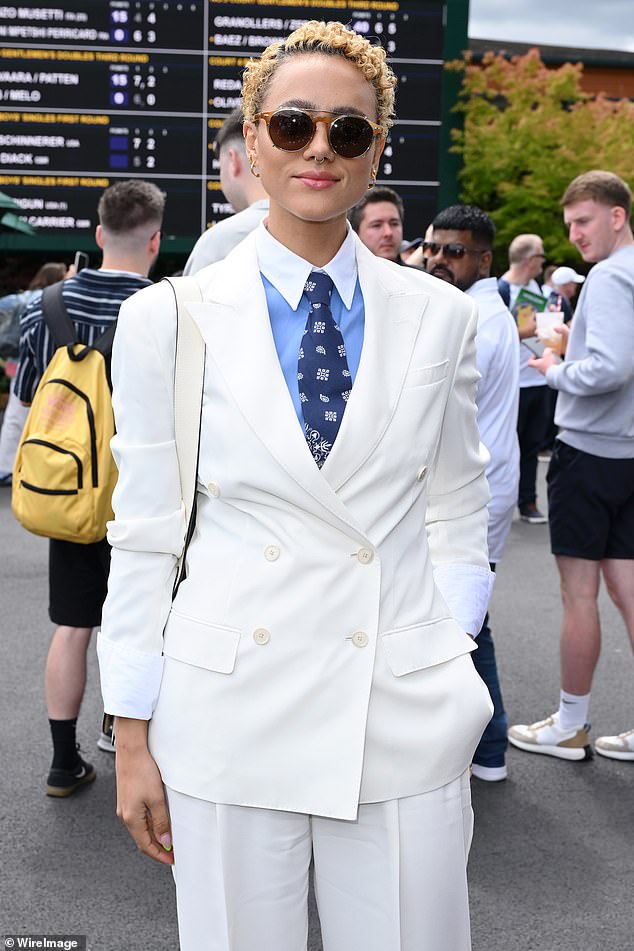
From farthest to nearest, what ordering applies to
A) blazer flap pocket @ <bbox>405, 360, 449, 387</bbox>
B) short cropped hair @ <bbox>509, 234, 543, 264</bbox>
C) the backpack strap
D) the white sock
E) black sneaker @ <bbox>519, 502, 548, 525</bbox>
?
black sneaker @ <bbox>519, 502, 548, 525</bbox> < short cropped hair @ <bbox>509, 234, 543, 264</bbox> < the white sock < the backpack strap < blazer flap pocket @ <bbox>405, 360, 449, 387</bbox>

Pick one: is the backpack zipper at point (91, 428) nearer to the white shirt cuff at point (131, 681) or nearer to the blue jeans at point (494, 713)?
the blue jeans at point (494, 713)

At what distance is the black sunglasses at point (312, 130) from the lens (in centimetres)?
179

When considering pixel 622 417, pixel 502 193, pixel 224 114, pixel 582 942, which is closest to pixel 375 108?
pixel 582 942

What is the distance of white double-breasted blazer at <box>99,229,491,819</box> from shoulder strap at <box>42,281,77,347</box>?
85.0 inches

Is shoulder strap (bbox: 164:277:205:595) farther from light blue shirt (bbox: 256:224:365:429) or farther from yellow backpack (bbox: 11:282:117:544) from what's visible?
yellow backpack (bbox: 11:282:117:544)

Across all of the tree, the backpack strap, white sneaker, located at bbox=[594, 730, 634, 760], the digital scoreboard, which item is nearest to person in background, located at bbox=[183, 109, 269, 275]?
the backpack strap

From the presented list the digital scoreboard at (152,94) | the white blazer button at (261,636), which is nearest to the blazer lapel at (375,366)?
the white blazer button at (261,636)

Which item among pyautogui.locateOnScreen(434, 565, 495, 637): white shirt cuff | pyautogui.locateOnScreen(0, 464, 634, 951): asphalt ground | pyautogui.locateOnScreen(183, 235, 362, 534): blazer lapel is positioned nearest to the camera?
pyautogui.locateOnScreen(183, 235, 362, 534): blazer lapel

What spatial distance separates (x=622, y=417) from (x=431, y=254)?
97 centimetres

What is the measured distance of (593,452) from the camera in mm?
4316

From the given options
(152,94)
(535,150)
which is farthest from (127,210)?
(535,150)

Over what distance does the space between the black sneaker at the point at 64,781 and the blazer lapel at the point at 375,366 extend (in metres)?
2.71

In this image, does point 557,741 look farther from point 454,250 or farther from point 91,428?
point 91,428

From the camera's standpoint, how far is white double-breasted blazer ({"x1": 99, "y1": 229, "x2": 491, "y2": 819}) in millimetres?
1755
